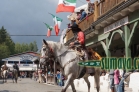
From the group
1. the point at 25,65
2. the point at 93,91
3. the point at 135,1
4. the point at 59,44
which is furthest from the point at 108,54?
the point at 25,65

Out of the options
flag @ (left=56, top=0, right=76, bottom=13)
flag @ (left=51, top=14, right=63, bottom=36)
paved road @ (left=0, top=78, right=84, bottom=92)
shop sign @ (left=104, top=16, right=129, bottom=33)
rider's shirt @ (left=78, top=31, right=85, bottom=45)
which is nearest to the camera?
rider's shirt @ (left=78, top=31, right=85, bottom=45)

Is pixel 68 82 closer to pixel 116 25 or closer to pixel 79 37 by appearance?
pixel 79 37

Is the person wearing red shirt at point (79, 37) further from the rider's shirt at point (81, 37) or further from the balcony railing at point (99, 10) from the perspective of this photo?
the balcony railing at point (99, 10)

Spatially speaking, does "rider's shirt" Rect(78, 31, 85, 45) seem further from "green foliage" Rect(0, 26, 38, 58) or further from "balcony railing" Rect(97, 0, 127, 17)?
"green foliage" Rect(0, 26, 38, 58)

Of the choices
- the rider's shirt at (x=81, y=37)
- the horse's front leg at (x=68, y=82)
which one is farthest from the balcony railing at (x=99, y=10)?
the horse's front leg at (x=68, y=82)

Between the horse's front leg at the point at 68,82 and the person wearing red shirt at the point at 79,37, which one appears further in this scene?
the person wearing red shirt at the point at 79,37

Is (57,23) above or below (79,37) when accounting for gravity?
above

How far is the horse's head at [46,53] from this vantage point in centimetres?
1101

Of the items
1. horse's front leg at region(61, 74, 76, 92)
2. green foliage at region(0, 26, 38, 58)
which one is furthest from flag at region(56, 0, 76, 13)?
green foliage at region(0, 26, 38, 58)

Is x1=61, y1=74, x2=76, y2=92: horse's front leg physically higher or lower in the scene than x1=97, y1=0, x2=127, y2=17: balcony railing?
lower

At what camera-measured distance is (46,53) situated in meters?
11.1

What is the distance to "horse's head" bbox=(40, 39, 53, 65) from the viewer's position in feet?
36.1

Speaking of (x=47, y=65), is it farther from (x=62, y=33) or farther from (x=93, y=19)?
(x=62, y=33)

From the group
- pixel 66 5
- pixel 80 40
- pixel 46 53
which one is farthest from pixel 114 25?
pixel 66 5
